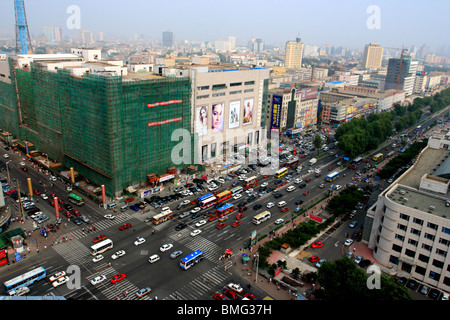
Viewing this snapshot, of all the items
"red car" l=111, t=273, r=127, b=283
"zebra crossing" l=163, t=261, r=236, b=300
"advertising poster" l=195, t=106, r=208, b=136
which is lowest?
"zebra crossing" l=163, t=261, r=236, b=300

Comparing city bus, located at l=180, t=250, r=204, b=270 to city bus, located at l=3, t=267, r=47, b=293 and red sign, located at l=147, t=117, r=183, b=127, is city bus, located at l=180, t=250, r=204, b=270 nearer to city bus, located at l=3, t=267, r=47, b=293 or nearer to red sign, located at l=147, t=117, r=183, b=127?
city bus, located at l=3, t=267, r=47, b=293

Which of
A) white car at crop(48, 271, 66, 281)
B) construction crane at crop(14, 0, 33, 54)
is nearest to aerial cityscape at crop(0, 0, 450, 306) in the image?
white car at crop(48, 271, 66, 281)

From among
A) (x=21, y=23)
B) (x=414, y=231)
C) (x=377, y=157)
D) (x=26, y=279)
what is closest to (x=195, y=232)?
(x=26, y=279)

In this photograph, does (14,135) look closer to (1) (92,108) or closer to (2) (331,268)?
(1) (92,108)

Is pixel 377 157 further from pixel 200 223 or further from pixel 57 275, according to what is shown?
pixel 57 275
